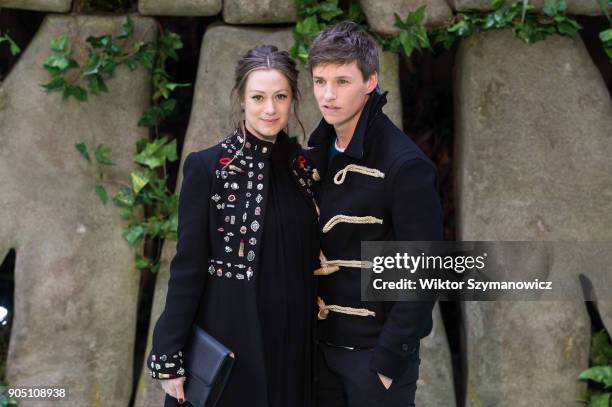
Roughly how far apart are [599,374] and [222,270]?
1522 mm

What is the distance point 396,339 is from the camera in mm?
2055

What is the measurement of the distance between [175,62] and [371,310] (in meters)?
1.82

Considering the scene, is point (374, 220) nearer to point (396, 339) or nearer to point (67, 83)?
point (396, 339)

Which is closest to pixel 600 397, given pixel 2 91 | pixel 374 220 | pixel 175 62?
pixel 374 220

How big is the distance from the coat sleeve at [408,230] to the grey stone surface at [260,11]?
1189 millimetres

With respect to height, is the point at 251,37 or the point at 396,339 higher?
the point at 251,37

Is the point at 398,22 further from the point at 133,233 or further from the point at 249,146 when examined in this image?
the point at 133,233

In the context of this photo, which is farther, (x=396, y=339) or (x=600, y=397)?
(x=600, y=397)

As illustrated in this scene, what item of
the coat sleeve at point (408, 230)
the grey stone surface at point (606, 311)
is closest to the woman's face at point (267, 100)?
the coat sleeve at point (408, 230)

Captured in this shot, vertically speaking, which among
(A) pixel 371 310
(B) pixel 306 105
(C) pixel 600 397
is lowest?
(C) pixel 600 397

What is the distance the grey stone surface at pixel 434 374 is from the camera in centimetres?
303

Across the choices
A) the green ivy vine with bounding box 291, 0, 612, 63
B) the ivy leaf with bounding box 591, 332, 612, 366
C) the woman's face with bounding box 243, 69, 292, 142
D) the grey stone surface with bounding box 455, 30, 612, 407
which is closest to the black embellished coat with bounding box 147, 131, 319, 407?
the woman's face with bounding box 243, 69, 292, 142

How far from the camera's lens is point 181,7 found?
3027mm

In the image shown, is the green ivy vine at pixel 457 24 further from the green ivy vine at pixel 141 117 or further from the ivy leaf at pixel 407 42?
the green ivy vine at pixel 141 117
